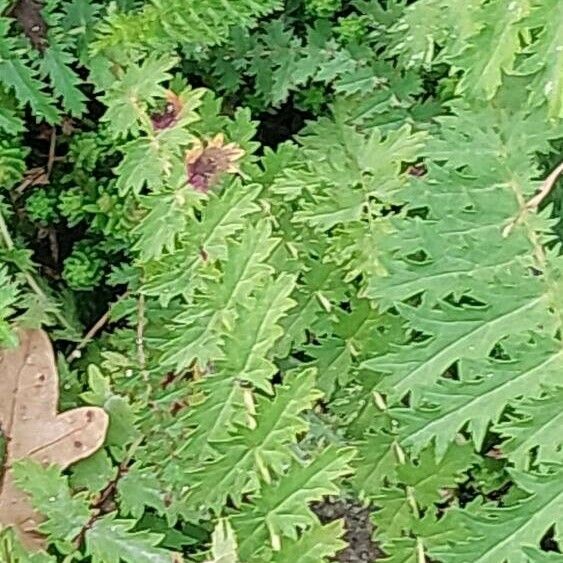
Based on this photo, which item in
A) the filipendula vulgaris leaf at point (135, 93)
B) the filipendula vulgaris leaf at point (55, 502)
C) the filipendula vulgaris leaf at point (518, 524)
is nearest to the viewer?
the filipendula vulgaris leaf at point (518, 524)

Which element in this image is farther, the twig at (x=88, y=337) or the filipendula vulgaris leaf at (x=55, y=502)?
the twig at (x=88, y=337)

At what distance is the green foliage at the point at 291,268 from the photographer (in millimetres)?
993

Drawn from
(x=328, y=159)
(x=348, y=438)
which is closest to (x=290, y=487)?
(x=348, y=438)

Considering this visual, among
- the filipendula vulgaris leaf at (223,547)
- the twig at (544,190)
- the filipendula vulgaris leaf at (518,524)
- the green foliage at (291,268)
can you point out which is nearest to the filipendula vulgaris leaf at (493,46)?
the green foliage at (291,268)

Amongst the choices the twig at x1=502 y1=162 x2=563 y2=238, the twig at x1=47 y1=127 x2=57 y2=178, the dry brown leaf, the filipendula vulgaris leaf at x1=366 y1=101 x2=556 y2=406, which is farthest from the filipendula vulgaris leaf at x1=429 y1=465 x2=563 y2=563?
the twig at x1=47 y1=127 x2=57 y2=178

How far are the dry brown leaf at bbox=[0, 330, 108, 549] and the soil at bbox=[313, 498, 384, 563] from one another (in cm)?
28

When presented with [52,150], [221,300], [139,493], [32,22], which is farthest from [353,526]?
[32,22]

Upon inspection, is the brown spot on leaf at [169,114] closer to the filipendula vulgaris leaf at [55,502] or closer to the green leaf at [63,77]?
the green leaf at [63,77]

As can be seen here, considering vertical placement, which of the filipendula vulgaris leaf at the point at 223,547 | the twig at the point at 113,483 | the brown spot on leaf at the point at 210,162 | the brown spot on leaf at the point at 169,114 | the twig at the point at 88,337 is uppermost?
the brown spot on leaf at the point at 169,114

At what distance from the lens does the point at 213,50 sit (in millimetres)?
1378

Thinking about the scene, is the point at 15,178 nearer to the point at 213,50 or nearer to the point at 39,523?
the point at 213,50

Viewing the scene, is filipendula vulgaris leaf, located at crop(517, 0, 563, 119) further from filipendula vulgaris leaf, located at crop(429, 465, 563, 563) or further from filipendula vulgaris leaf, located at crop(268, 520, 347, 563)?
filipendula vulgaris leaf, located at crop(268, 520, 347, 563)

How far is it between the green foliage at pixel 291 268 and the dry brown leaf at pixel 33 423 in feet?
0.07

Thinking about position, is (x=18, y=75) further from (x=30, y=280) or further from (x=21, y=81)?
(x=30, y=280)
